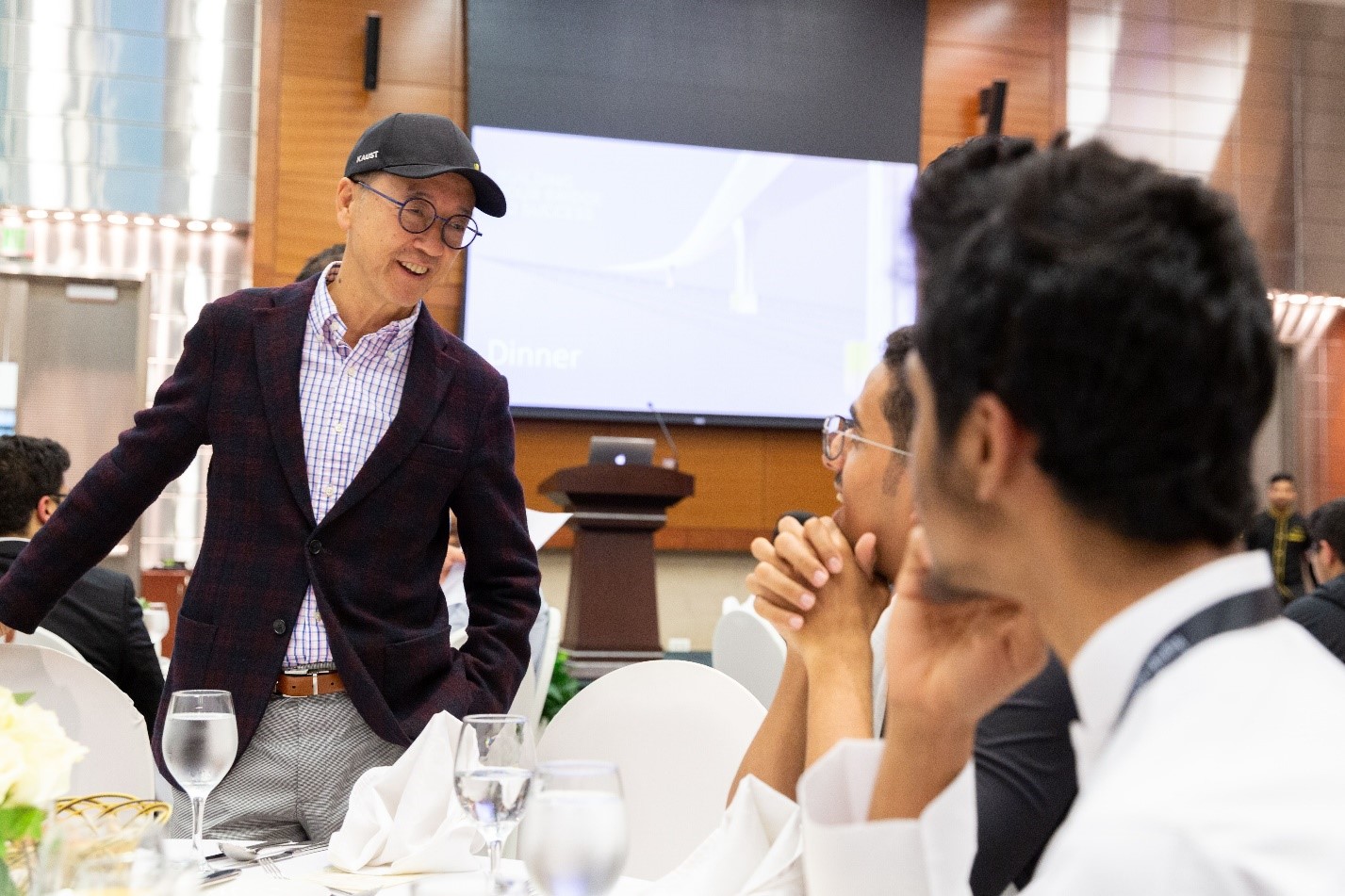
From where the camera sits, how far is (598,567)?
6129 mm

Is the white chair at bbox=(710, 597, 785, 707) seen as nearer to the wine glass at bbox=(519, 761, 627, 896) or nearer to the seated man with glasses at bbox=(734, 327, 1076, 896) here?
the seated man with glasses at bbox=(734, 327, 1076, 896)

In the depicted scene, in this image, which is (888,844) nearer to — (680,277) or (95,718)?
(95,718)

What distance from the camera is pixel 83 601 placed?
3297mm

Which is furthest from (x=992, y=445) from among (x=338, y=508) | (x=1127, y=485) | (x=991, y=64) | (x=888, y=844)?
(x=991, y=64)

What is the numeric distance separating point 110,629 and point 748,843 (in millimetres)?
2507

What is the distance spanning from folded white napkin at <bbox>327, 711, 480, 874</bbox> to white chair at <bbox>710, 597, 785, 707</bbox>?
71.2 inches

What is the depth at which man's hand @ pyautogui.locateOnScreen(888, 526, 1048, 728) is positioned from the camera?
1.04 meters

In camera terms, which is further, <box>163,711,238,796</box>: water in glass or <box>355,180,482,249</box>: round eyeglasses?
<box>355,180,482,249</box>: round eyeglasses

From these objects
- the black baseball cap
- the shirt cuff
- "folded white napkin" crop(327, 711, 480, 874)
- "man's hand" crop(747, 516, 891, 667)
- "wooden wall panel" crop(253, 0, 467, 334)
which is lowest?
"folded white napkin" crop(327, 711, 480, 874)

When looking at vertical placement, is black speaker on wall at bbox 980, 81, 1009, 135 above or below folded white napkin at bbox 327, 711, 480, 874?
above

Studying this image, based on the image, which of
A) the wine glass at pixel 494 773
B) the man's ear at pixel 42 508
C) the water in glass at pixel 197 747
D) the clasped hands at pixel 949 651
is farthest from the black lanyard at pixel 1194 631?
the man's ear at pixel 42 508

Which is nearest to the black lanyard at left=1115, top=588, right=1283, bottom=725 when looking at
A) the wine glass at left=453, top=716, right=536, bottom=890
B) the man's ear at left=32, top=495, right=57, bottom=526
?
the wine glass at left=453, top=716, right=536, bottom=890

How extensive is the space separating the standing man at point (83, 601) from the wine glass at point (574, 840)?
2592 mm

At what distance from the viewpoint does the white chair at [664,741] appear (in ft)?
7.64
